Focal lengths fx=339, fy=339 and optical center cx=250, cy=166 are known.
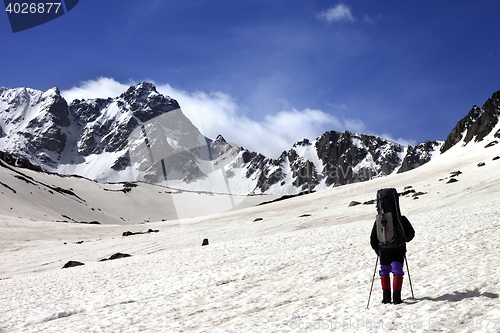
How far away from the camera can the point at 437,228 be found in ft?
45.9

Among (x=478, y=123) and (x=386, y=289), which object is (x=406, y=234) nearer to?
(x=386, y=289)

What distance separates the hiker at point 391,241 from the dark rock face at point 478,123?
378 ft

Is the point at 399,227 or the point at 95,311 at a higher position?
the point at 399,227

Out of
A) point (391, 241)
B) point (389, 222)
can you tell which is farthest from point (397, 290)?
point (389, 222)

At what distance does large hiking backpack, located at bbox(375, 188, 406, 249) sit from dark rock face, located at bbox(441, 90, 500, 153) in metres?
115

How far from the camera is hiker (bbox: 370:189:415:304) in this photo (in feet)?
20.6

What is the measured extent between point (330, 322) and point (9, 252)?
2844 centimetres

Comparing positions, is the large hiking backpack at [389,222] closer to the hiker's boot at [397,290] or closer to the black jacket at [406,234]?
the black jacket at [406,234]

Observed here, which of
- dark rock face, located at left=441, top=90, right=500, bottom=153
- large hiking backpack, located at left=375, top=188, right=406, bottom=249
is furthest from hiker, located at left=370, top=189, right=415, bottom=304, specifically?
dark rock face, located at left=441, top=90, right=500, bottom=153

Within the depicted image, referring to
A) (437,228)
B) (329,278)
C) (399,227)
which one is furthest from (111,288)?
(437,228)

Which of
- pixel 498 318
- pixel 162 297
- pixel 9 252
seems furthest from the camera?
pixel 9 252

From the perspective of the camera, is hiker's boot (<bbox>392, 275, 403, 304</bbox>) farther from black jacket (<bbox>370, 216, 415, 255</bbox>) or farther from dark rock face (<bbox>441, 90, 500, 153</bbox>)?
dark rock face (<bbox>441, 90, 500, 153</bbox>)

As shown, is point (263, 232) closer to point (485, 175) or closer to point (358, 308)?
point (358, 308)

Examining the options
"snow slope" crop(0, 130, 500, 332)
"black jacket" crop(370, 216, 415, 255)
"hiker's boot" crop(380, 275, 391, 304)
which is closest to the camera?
"snow slope" crop(0, 130, 500, 332)
